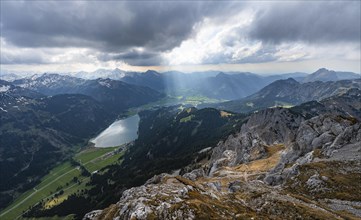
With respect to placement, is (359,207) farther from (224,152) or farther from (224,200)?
(224,152)

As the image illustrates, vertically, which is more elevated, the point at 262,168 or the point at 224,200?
the point at 224,200

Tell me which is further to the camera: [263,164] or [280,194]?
[263,164]

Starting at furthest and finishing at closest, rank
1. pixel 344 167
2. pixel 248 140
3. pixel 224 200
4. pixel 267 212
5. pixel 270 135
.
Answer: pixel 270 135
pixel 248 140
pixel 344 167
pixel 224 200
pixel 267 212

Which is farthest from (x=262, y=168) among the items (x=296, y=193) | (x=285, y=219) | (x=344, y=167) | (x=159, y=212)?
(x=159, y=212)

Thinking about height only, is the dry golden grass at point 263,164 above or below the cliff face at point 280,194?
below

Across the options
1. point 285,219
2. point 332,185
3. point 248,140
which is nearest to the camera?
point 285,219

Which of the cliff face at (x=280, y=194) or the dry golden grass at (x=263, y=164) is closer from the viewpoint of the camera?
the cliff face at (x=280, y=194)

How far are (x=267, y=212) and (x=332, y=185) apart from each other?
2108 centimetres

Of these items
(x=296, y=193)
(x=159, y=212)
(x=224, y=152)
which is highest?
(x=159, y=212)

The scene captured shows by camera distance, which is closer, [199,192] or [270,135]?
[199,192]

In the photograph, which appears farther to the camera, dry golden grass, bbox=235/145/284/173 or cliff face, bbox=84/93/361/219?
dry golden grass, bbox=235/145/284/173

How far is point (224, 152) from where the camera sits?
16412 cm

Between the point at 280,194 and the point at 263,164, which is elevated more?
the point at 280,194

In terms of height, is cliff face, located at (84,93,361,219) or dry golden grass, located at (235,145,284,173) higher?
cliff face, located at (84,93,361,219)
